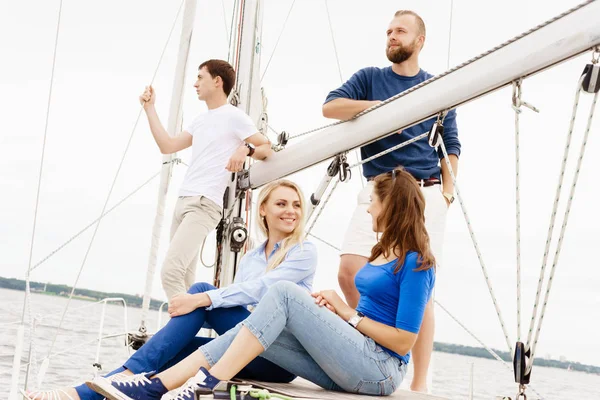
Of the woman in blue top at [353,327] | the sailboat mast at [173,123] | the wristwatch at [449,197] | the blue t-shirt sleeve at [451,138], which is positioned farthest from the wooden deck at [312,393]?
the sailboat mast at [173,123]

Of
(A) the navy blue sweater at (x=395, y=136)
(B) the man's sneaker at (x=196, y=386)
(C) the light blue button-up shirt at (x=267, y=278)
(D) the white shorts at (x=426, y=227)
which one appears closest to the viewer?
(B) the man's sneaker at (x=196, y=386)

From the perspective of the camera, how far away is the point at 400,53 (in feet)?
12.8

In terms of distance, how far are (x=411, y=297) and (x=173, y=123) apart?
11.0 ft

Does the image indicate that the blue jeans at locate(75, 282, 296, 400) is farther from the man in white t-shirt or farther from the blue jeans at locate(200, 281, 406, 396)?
the man in white t-shirt

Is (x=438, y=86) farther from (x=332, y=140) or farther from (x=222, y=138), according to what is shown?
(x=222, y=138)

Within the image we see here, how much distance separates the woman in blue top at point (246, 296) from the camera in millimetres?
3020

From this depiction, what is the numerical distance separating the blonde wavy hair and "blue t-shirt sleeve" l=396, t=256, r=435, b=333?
0.86 metres

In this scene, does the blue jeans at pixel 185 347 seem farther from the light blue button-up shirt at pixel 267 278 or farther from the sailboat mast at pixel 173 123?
the sailboat mast at pixel 173 123

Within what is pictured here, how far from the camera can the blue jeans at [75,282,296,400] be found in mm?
3012

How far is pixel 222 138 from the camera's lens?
4.66 meters

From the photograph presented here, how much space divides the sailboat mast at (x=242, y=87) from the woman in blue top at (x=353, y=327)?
2162mm

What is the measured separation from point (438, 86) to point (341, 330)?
116 centimetres

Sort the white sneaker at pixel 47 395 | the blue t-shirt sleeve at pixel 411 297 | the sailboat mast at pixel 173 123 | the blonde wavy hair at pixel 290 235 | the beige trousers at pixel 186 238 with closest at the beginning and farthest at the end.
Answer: the blue t-shirt sleeve at pixel 411 297, the white sneaker at pixel 47 395, the blonde wavy hair at pixel 290 235, the beige trousers at pixel 186 238, the sailboat mast at pixel 173 123

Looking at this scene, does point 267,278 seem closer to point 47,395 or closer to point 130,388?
point 130,388
